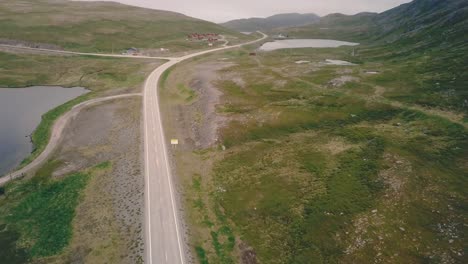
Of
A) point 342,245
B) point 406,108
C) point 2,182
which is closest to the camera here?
point 342,245

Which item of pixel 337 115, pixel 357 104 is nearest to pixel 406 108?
pixel 357 104

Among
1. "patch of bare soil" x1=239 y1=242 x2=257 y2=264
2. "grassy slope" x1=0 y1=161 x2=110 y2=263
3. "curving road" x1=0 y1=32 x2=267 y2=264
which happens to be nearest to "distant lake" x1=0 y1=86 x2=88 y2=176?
"curving road" x1=0 y1=32 x2=267 y2=264

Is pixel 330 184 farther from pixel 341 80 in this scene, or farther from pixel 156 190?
pixel 341 80

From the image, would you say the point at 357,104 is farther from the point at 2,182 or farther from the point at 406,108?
the point at 2,182

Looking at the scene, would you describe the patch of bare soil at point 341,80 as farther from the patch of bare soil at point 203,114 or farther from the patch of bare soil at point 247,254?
the patch of bare soil at point 247,254

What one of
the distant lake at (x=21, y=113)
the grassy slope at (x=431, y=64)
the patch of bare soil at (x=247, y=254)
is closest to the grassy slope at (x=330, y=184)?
the patch of bare soil at (x=247, y=254)

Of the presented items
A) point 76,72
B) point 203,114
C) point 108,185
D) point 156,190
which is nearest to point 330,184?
point 156,190

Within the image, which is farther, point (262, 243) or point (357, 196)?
point (357, 196)

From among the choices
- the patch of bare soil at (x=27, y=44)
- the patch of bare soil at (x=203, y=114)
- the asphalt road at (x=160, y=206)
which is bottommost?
the asphalt road at (x=160, y=206)
